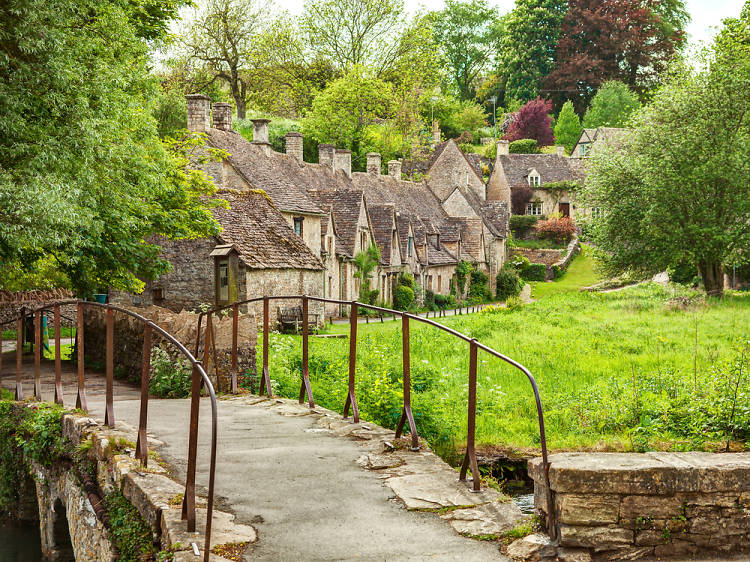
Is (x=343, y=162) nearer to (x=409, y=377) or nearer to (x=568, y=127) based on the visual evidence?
(x=409, y=377)

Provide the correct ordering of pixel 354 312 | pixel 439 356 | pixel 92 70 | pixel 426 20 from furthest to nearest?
pixel 426 20
pixel 439 356
pixel 92 70
pixel 354 312

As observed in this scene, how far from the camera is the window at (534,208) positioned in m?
77.2

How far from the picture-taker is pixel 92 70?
14773mm

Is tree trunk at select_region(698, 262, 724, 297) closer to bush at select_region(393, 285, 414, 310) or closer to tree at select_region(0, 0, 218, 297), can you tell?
bush at select_region(393, 285, 414, 310)

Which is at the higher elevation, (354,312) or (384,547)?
(354,312)

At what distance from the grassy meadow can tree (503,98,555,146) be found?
71243 mm

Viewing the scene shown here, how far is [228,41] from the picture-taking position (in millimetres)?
66000

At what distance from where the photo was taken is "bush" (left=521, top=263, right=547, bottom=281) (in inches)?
2569

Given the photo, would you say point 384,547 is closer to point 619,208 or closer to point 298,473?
point 298,473

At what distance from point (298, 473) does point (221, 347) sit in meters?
5.90

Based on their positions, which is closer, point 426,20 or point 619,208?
point 619,208

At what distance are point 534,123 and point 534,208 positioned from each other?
22.8 metres

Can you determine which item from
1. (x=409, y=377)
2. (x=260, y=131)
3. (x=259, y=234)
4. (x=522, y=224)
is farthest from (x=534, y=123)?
(x=409, y=377)

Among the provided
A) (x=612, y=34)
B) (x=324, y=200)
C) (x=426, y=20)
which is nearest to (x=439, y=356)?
(x=324, y=200)
